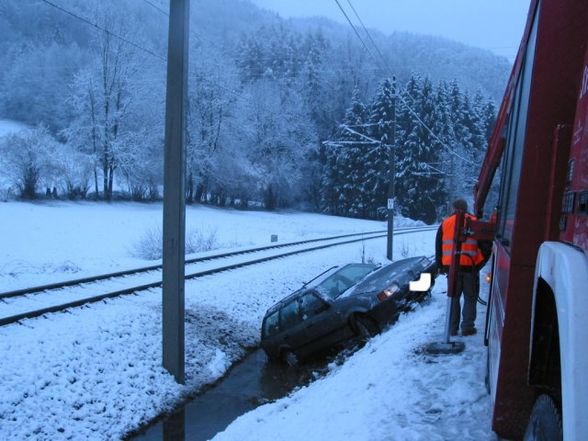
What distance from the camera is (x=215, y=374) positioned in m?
9.76

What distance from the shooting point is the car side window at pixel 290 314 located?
397 inches

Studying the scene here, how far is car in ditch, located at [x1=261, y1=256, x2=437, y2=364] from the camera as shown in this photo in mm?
9328

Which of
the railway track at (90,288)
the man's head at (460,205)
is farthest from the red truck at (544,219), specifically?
the railway track at (90,288)

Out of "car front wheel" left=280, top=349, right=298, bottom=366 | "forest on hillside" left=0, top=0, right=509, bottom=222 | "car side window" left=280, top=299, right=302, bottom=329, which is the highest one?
"forest on hillside" left=0, top=0, right=509, bottom=222

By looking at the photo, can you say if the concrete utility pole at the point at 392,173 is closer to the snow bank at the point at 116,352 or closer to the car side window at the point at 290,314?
the snow bank at the point at 116,352

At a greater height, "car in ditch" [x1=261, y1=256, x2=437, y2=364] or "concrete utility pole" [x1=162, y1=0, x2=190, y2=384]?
"concrete utility pole" [x1=162, y1=0, x2=190, y2=384]

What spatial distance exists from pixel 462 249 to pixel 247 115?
1869 inches

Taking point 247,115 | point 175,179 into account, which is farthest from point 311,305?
point 247,115

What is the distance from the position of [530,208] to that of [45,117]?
6856 centimetres

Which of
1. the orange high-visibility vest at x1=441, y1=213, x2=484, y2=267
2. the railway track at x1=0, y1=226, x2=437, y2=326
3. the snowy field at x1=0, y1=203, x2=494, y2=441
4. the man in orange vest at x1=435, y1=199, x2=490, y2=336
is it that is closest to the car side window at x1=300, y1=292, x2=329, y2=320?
the snowy field at x1=0, y1=203, x2=494, y2=441

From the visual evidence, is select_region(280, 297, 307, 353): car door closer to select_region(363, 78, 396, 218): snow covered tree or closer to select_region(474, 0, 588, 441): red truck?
select_region(474, 0, 588, 441): red truck

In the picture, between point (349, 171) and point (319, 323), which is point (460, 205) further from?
point (349, 171)

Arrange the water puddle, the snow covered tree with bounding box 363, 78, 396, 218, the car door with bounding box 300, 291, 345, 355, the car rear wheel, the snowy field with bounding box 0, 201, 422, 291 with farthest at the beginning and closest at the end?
the snow covered tree with bounding box 363, 78, 396, 218 → the snowy field with bounding box 0, 201, 422, 291 → the car door with bounding box 300, 291, 345, 355 → the car rear wheel → the water puddle

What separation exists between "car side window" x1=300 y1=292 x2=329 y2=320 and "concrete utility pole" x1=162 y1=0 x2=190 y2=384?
7.56 feet
